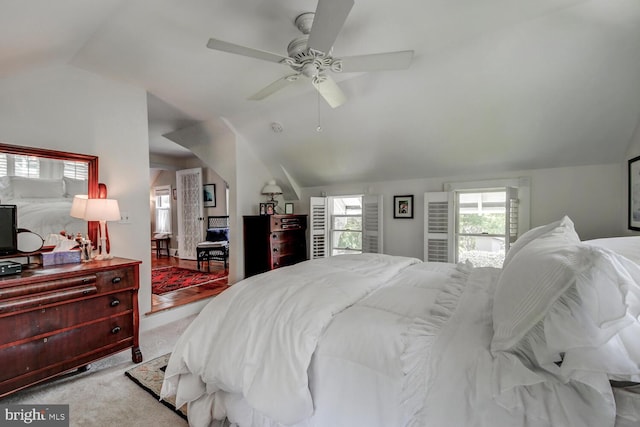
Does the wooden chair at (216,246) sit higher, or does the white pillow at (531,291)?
the white pillow at (531,291)

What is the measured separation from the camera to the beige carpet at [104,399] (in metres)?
1.67

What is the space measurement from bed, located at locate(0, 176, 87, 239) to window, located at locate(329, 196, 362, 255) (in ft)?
10.8

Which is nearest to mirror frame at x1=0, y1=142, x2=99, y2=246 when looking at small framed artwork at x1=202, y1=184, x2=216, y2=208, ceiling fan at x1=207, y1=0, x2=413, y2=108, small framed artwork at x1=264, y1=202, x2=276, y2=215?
ceiling fan at x1=207, y1=0, x2=413, y2=108

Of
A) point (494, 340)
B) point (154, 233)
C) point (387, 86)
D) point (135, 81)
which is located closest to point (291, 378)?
point (494, 340)

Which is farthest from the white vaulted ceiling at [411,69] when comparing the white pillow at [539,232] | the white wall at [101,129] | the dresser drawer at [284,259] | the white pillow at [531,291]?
the dresser drawer at [284,259]

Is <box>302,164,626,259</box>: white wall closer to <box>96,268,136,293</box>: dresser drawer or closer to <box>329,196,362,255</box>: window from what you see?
<box>329,196,362,255</box>: window

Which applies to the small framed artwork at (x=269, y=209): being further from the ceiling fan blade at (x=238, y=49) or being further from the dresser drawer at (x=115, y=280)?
the ceiling fan blade at (x=238, y=49)

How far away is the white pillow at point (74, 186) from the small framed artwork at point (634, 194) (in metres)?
4.95

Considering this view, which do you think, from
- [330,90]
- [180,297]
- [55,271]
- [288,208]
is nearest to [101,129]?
[55,271]

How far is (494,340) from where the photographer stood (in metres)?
0.91

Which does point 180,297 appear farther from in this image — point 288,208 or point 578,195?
point 578,195

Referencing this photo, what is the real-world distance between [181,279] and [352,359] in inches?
173

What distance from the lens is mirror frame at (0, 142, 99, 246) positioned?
219cm

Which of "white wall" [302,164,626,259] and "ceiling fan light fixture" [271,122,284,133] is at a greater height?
"ceiling fan light fixture" [271,122,284,133]
